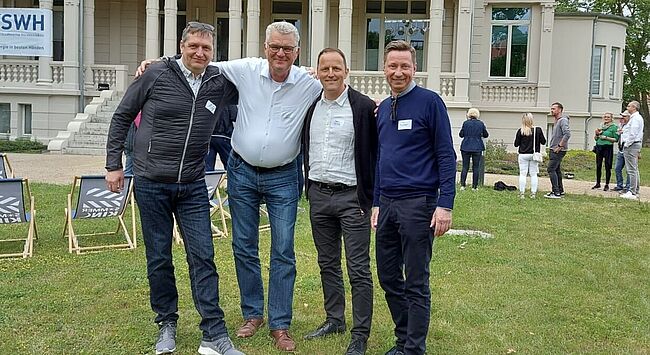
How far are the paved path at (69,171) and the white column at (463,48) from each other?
524cm

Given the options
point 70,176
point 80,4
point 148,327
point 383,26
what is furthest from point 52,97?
point 148,327

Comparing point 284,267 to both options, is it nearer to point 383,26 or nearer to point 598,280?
point 598,280

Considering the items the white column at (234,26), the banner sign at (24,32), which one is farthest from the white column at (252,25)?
the banner sign at (24,32)

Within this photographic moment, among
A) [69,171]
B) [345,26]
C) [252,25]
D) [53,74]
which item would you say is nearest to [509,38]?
[345,26]

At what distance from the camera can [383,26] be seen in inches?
968

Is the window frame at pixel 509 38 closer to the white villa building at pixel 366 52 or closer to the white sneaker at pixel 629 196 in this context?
the white villa building at pixel 366 52

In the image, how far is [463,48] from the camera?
71.1 ft

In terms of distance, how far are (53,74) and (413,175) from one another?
20233mm

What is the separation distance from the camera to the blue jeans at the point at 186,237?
14.8 ft

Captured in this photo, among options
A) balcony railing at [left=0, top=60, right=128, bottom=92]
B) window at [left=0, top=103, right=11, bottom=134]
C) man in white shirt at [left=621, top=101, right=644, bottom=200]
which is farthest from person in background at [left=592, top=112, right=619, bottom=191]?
window at [left=0, top=103, right=11, bottom=134]

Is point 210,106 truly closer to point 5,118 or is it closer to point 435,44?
point 435,44

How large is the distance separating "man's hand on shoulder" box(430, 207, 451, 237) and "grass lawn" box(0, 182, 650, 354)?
105 cm

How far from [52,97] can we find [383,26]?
11214 millimetres

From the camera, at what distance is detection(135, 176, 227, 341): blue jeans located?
177 inches
